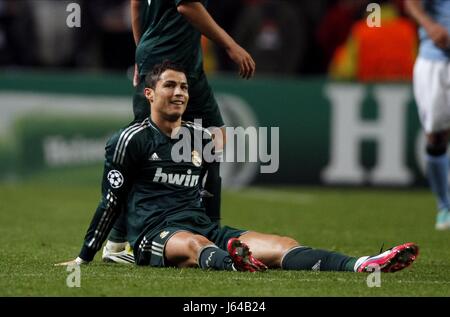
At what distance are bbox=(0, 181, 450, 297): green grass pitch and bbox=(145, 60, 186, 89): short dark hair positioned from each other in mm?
1096

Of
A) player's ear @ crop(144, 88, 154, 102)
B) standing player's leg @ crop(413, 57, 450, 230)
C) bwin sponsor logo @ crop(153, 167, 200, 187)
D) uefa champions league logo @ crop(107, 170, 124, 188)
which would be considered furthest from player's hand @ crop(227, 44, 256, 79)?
standing player's leg @ crop(413, 57, 450, 230)

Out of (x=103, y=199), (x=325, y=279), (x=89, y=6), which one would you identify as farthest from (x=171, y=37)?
(x=89, y=6)

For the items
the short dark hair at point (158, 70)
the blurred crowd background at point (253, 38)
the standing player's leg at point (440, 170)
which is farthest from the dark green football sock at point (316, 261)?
the blurred crowd background at point (253, 38)

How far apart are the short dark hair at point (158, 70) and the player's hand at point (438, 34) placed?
2.75 metres

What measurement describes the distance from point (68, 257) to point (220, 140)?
47.7 inches

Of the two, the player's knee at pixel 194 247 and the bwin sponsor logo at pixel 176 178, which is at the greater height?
the bwin sponsor logo at pixel 176 178

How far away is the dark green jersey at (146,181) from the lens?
668 centimetres

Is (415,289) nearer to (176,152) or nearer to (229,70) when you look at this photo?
(176,152)

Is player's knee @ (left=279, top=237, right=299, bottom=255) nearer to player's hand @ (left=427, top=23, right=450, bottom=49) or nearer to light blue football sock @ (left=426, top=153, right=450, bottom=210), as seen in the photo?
player's hand @ (left=427, top=23, right=450, bottom=49)

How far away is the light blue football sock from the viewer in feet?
31.6

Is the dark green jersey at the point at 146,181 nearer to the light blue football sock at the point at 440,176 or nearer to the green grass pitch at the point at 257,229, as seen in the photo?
the green grass pitch at the point at 257,229

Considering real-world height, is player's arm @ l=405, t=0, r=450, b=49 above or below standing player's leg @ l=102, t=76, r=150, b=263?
above

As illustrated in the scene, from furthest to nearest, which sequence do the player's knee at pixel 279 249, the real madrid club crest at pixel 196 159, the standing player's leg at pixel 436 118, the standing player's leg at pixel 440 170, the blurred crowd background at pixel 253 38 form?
1. the blurred crowd background at pixel 253 38
2. the standing player's leg at pixel 440 170
3. the standing player's leg at pixel 436 118
4. the real madrid club crest at pixel 196 159
5. the player's knee at pixel 279 249

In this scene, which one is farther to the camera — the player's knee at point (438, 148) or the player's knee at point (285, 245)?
the player's knee at point (438, 148)
